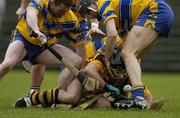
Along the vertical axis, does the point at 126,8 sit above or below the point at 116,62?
above

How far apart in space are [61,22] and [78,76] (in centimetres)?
71

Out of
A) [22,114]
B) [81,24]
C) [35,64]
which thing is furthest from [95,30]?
[22,114]

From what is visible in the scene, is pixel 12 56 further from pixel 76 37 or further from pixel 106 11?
pixel 106 11

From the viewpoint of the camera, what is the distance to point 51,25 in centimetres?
943

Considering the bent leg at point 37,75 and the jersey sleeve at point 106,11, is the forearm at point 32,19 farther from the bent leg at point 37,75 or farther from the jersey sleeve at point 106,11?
the bent leg at point 37,75

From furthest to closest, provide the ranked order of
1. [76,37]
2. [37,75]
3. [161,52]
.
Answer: [161,52] < [37,75] < [76,37]

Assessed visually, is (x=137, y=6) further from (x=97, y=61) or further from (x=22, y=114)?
(x=22, y=114)

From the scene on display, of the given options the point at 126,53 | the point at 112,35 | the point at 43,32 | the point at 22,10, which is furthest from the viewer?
the point at 22,10

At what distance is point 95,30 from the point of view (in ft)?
34.5

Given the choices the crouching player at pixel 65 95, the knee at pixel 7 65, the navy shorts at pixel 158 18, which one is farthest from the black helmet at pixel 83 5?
the knee at pixel 7 65

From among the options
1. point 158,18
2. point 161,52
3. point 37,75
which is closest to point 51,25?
point 37,75

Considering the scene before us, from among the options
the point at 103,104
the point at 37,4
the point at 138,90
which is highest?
the point at 37,4

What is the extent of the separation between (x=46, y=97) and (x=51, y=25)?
0.90 metres

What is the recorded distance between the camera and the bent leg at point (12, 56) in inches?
362
